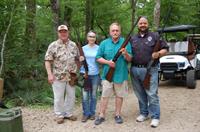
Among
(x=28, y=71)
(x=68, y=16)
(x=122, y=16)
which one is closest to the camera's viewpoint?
(x=28, y=71)

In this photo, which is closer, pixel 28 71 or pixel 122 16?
pixel 28 71

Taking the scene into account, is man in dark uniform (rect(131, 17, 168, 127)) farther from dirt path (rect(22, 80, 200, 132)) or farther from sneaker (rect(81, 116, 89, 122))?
sneaker (rect(81, 116, 89, 122))

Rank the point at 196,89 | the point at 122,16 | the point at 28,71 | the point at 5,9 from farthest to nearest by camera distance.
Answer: the point at 122,16 < the point at 196,89 < the point at 28,71 < the point at 5,9

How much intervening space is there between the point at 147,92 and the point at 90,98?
4.12 ft

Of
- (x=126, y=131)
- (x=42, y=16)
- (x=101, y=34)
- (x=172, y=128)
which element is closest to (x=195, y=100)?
(x=172, y=128)

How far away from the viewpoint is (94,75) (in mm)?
7027

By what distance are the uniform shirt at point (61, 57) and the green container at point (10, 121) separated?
1.36 meters

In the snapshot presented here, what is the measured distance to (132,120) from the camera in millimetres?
7230

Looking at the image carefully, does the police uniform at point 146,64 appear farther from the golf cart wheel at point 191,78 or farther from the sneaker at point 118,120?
the golf cart wheel at point 191,78

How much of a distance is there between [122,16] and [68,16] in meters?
3.13

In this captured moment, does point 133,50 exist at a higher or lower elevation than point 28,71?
higher

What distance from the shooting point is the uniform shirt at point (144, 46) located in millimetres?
6605

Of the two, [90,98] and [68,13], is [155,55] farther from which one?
[68,13]

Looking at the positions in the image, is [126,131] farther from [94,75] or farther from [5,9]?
[5,9]
